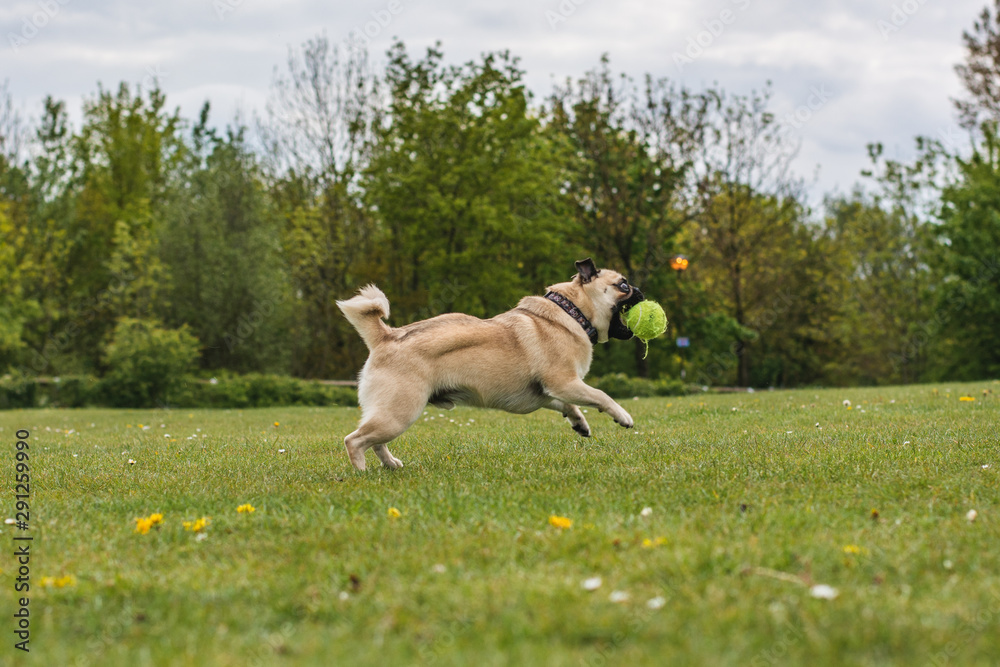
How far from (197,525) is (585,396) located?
347cm

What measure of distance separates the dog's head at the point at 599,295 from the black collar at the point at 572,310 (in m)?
0.09

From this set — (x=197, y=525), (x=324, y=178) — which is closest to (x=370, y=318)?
(x=197, y=525)

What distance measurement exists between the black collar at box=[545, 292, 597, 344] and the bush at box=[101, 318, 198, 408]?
19.6 metres

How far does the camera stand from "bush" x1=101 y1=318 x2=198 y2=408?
2425cm

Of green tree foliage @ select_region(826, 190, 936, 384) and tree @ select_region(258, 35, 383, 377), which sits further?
green tree foliage @ select_region(826, 190, 936, 384)

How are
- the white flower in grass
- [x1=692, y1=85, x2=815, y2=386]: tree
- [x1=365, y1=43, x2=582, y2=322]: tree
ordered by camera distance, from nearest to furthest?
1. the white flower in grass
2. [x1=365, y1=43, x2=582, y2=322]: tree
3. [x1=692, y1=85, x2=815, y2=386]: tree

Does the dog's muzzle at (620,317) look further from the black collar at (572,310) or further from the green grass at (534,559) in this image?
the green grass at (534,559)

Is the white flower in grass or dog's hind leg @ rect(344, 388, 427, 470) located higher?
dog's hind leg @ rect(344, 388, 427, 470)

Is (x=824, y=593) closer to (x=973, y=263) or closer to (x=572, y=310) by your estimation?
(x=572, y=310)

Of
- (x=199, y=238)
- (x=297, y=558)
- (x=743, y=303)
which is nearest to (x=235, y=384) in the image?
(x=199, y=238)

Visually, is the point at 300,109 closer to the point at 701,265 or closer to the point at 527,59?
the point at 527,59

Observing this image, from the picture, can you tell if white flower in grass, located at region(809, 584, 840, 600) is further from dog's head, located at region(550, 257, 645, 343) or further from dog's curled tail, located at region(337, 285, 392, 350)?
dog's head, located at region(550, 257, 645, 343)

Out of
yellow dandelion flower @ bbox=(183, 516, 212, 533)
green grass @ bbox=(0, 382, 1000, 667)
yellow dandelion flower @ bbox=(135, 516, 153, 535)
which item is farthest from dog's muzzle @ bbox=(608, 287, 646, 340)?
yellow dandelion flower @ bbox=(135, 516, 153, 535)

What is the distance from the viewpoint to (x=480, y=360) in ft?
22.0
